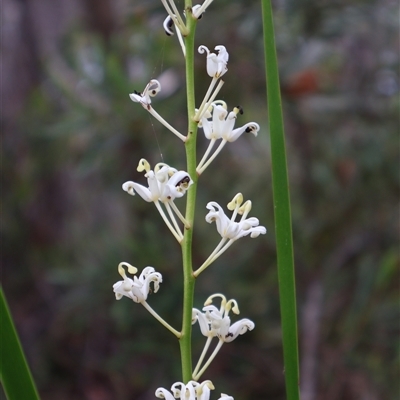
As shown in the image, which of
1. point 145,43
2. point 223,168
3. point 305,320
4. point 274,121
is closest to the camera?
point 274,121

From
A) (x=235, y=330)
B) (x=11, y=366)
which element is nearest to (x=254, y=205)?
(x=235, y=330)

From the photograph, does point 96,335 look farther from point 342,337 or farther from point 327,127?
point 327,127

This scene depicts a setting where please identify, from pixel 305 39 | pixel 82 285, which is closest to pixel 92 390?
pixel 82 285

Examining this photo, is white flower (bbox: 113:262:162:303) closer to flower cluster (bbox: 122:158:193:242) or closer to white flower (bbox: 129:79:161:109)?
flower cluster (bbox: 122:158:193:242)

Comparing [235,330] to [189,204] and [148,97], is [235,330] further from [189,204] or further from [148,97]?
[148,97]

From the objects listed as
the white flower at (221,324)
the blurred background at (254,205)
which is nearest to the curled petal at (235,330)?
the white flower at (221,324)

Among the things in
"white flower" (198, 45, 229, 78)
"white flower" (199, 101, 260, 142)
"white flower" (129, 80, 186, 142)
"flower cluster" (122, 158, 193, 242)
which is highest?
"white flower" (198, 45, 229, 78)

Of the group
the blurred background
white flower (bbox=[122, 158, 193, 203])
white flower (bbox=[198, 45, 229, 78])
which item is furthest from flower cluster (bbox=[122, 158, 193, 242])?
the blurred background
